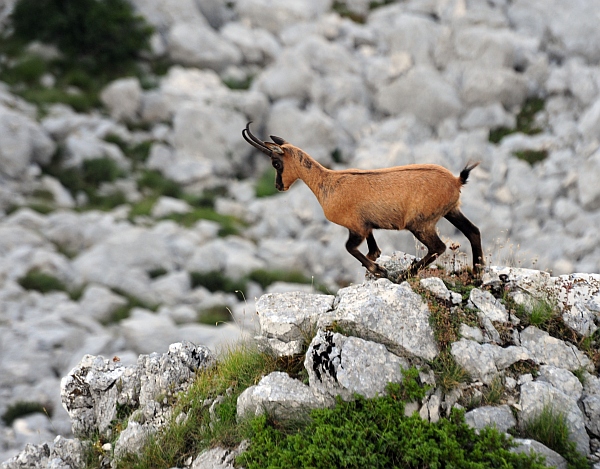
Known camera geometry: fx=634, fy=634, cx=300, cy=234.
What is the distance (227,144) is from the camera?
29.5 meters

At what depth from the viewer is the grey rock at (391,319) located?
Answer: 7.53 m

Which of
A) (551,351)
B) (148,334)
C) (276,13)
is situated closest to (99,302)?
(148,334)

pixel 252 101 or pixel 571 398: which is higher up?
pixel 571 398

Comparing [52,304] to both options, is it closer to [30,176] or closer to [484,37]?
[30,176]

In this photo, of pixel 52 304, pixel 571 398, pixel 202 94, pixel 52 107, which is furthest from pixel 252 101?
pixel 571 398

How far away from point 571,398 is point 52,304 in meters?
16.7

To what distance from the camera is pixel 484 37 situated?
3083cm

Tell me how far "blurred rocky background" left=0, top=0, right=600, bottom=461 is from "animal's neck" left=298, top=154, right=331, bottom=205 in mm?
9650

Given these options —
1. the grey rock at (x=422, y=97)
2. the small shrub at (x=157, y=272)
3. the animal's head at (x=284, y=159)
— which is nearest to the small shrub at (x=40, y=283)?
the small shrub at (x=157, y=272)

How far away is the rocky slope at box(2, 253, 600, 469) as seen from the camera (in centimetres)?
715

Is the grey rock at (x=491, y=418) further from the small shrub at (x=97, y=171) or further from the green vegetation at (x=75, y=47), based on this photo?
the green vegetation at (x=75, y=47)

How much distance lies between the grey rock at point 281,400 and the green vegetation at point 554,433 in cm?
225

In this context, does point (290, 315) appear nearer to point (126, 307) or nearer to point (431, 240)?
point (431, 240)

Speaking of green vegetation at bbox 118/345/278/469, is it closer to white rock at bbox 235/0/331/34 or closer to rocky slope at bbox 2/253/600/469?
rocky slope at bbox 2/253/600/469
